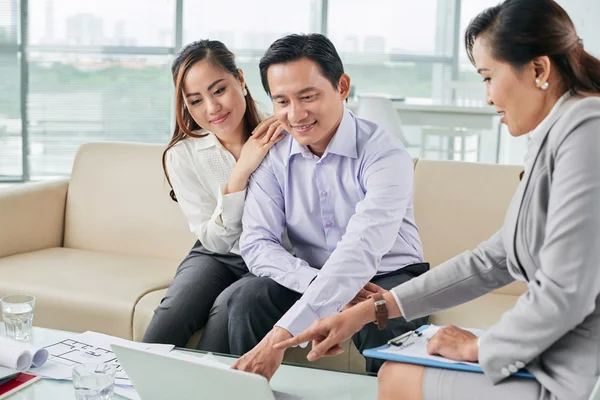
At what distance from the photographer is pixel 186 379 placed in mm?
1260

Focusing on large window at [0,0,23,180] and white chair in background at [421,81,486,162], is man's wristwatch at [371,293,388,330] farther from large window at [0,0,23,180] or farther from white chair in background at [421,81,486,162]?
large window at [0,0,23,180]

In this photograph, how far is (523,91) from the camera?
46.3 inches

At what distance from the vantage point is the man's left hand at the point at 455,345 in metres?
1.19

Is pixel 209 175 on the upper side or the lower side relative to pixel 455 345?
upper

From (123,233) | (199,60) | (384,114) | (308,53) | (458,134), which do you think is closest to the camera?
(308,53)

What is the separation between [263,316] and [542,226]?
90 cm

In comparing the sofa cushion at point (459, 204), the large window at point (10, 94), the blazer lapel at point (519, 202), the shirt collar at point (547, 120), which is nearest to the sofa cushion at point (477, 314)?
the sofa cushion at point (459, 204)

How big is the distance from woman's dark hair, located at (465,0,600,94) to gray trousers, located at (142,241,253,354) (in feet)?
3.45

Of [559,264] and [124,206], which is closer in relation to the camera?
[559,264]

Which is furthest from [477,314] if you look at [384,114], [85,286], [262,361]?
[384,114]

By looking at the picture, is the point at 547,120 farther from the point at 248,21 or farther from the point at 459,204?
the point at 248,21

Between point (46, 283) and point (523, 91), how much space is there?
63.8 inches

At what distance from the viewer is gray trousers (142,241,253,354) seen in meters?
1.94

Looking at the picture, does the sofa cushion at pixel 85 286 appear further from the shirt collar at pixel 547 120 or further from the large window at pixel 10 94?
the large window at pixel 10 94
